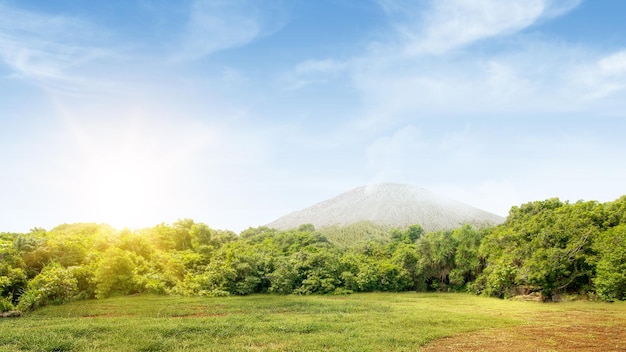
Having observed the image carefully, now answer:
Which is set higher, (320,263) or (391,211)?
(391,211)

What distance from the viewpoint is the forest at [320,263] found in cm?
2823

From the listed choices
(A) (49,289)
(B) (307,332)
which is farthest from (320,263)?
(B) (307,332)

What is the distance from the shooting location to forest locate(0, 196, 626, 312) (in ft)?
92.6

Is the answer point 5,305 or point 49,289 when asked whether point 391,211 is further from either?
point 5,305

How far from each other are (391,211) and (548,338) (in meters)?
104

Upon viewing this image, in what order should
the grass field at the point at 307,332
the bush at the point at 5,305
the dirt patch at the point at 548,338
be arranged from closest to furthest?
the grass field at the point at 307,332
the dirt patch at the point at 548,338
the bush at the point at 5,305

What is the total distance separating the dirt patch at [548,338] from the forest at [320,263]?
12.7 meters

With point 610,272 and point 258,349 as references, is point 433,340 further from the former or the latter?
point 610,272

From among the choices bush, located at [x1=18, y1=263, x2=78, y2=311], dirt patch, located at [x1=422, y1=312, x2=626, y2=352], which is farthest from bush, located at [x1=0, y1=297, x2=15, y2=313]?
dirt patch, located at [x1=422, y1=312, x2=626, y2=352]

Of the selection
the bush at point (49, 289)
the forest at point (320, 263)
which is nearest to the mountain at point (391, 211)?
the forest at point (320, 263)

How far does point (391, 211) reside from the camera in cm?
11806

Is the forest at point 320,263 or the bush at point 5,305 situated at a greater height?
the forest at point 320,263

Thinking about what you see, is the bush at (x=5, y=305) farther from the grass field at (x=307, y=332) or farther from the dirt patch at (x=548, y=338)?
the dirt patch at (x=548, y=338)

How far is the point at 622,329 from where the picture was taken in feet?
55.1
